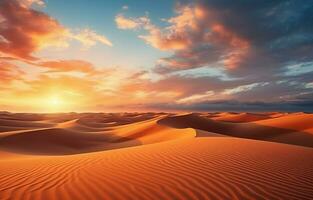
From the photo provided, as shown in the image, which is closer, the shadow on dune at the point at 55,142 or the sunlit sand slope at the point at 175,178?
the sunlit sand slope at the point at 175,178

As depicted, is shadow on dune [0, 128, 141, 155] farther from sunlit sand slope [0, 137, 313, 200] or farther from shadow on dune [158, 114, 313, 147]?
sunlit sand slope [0, 137, 313, 200]

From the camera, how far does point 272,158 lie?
7.06 metres

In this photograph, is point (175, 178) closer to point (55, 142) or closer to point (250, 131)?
point (55, 142)

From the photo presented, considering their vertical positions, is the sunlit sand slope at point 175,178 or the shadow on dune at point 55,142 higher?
the sunlit sand slope at point 175,178

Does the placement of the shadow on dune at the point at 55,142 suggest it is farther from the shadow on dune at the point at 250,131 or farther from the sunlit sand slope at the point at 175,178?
the sunlit sand slope at the point at 175,178

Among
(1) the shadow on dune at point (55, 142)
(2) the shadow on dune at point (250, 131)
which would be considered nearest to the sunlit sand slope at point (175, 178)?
(2) the shadow on dune at point (250, 131)

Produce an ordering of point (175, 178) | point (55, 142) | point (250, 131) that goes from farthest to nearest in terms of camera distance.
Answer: point (250, 131), point (55, 142), point (175, 178)

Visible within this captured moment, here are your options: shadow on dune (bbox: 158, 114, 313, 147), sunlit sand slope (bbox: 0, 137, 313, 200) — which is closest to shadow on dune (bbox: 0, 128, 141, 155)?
shadow on dune (bbox: 158, 114, 313, 147)

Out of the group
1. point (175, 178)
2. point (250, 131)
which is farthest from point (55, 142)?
point (250, 131)

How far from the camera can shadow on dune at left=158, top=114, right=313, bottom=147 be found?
1984cm

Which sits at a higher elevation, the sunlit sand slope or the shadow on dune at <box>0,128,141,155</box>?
the sunlit sand slope

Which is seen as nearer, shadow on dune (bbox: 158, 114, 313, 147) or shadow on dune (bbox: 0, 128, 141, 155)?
shadow on dune (bbox: 0, 128, 141, 155)

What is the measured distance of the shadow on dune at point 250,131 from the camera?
19844mm

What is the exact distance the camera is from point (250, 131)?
85.1 feet
